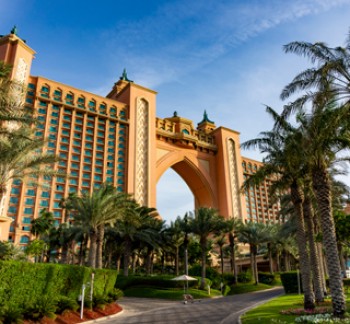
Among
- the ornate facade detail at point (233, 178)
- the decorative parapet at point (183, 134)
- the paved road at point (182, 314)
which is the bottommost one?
the paved road at point (182, 314)

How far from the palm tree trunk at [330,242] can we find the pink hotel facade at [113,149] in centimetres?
4074

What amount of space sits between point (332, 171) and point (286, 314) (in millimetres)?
12536

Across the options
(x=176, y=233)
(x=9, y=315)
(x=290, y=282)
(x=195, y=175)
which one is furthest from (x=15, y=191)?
(x=9, y=315)

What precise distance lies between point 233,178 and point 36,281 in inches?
2849

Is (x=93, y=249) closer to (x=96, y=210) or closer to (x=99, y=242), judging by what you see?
(x=99, y=242)

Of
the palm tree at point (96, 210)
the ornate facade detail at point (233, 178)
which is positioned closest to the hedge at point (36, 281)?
the palm tree at point (96, 210)

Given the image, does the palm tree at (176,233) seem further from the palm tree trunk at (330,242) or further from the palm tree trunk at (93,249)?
the palm tree trunk at (330,242)

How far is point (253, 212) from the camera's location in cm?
10038

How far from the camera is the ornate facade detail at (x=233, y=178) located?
80812 millimetres

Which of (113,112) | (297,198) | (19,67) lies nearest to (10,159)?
(297,198)

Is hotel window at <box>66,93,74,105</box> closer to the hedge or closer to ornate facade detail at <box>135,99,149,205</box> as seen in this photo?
ornate facade detail at <box>135,99,149,205</box>

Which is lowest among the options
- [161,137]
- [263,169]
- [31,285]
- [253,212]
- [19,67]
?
[31,285]

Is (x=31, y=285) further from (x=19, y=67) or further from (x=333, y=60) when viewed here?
(x=19, y=67)

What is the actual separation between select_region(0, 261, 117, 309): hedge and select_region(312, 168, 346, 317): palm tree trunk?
13.6m
